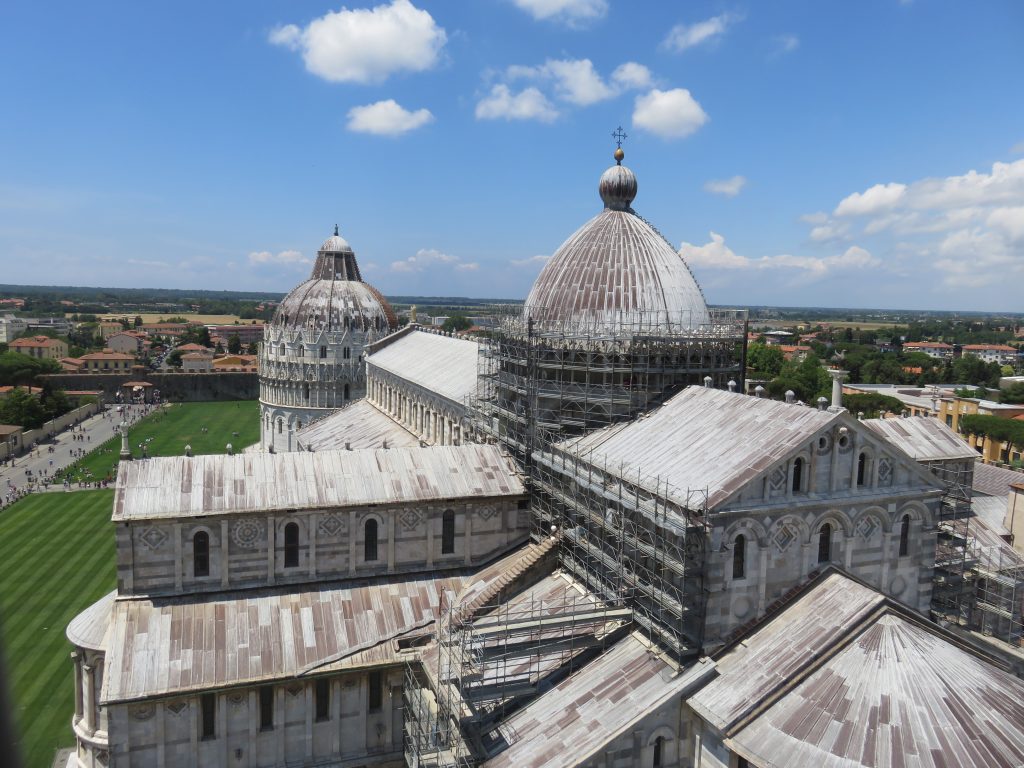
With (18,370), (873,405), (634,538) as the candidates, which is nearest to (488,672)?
(634,538)

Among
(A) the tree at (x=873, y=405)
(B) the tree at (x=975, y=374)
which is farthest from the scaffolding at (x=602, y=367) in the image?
(B) the tree at (x=975, y=374)

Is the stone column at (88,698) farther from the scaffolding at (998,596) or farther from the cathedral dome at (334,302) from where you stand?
the cathedral dome at (334,302)

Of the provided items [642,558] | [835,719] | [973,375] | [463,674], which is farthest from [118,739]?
[973,375]

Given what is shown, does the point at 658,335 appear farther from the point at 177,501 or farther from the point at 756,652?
the point at 177,501

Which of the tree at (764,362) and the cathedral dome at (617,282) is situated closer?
the cathedral dome at (617,282)

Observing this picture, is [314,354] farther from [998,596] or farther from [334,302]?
[998,596]
